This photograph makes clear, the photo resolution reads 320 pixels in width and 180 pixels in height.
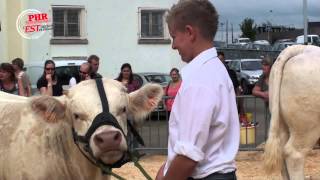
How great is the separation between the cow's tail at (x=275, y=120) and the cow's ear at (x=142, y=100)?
3037 mm

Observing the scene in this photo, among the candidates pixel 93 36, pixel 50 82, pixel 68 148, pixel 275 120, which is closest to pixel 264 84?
pixel 275 120

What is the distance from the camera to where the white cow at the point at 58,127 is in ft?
12.4

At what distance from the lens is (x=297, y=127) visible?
6.83 m

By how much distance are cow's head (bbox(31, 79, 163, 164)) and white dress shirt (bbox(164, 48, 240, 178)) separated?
2.47ft

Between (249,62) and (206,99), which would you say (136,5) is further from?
(206,99)

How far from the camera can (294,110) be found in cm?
684

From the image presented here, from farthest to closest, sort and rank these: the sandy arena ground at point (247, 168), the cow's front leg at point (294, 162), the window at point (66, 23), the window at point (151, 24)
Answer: the window at point (151, 24) < the window at point (66, 23) < the sandy arena ground at point (247, 168) < the cow's front leg at point (294, 162)

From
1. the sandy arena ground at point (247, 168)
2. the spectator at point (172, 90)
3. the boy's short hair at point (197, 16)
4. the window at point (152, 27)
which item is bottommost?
the sandy arena ground at point (247, 168)

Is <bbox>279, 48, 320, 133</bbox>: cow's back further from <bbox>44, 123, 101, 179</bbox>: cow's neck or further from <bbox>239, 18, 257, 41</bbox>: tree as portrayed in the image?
<bbox>239, 18, 257, 41</bbox>: tree

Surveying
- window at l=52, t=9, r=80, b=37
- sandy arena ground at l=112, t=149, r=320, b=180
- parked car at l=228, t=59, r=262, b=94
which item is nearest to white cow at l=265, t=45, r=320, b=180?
sandy arena ground at l=112, t=149, r=320, b=180

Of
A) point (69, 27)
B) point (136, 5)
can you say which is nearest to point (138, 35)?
point (136, 5)

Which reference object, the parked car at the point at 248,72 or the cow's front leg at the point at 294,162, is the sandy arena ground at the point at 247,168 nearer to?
the cow's front leg at the point at 294,162

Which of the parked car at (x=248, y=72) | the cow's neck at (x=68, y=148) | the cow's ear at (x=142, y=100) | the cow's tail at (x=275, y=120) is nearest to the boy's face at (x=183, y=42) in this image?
the cow's ear at (x=142, y=100)

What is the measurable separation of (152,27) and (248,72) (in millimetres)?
8429
